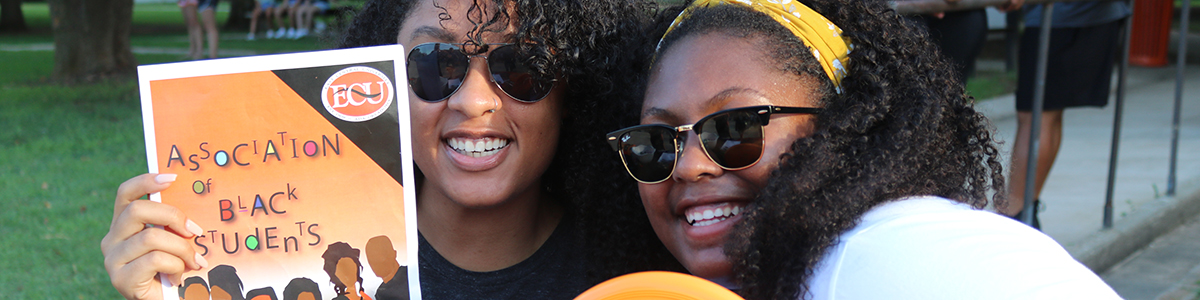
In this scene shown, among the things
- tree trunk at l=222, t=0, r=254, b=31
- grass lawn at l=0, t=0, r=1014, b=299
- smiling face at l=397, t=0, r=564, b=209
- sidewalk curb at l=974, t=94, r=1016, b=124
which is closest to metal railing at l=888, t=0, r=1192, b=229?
smiling face at l=397, t=0, r=564, b=209

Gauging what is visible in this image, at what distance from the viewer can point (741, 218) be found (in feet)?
4.99

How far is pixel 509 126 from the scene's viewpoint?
1.94 meters

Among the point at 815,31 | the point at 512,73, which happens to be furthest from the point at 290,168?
the point at 815,31

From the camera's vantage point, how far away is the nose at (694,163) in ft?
5.07

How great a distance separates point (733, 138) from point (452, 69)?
669 millimetres

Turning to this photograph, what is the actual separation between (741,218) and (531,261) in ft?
2.63

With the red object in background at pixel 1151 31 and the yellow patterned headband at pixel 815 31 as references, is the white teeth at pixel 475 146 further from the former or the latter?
the red object in background at pixel 1151 31

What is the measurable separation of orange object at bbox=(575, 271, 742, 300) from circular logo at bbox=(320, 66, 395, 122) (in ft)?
2.03

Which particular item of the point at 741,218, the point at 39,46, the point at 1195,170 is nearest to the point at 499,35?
the point at 741,218

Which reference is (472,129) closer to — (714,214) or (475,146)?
(475,146)

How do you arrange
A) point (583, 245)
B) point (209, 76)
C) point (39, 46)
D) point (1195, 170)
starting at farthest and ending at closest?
point (39, 46) → point (1195, 170) → point (583, 245) → point (209, 76)

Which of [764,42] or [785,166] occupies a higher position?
[764,42]

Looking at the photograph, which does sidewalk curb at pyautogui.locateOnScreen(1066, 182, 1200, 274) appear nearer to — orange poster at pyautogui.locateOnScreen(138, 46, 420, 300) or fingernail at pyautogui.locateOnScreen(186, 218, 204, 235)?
orange poster at pyautogui.locateOnScreen(138, 46, 420, 300)

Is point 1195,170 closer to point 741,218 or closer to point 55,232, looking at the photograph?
point 741,218
